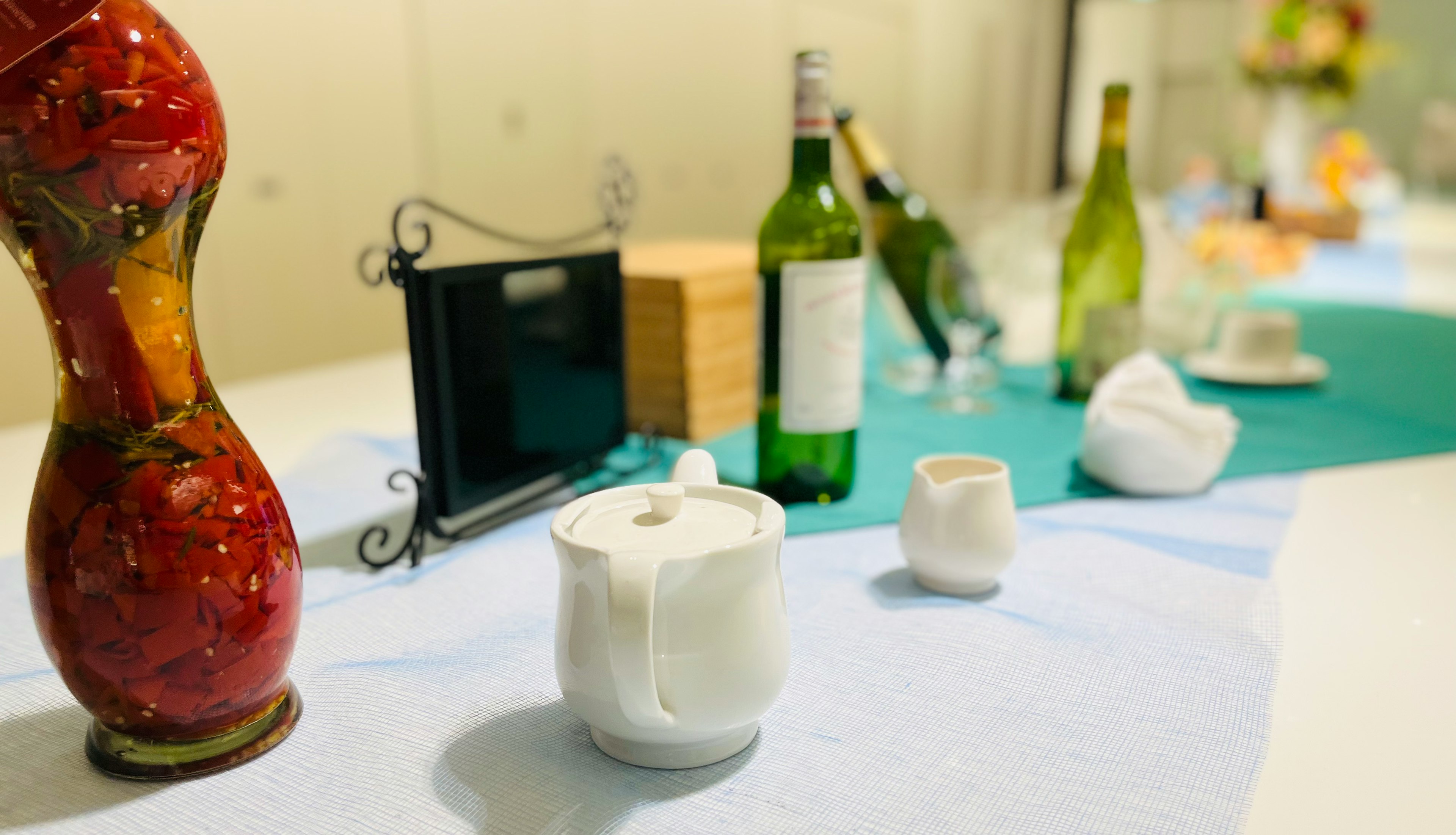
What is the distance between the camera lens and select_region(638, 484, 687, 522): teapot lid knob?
0.41 meters

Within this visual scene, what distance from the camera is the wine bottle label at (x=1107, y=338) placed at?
42.2 inches

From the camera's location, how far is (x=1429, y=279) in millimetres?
1936

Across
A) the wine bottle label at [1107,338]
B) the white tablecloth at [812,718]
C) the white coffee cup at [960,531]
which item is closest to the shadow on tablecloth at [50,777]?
the white tablecloth at [812,718]

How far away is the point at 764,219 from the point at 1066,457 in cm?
39

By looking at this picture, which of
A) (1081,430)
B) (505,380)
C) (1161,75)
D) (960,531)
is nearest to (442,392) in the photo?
(505,380)

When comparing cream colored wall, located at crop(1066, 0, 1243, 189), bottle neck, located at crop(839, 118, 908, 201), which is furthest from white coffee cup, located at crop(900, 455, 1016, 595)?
cream colored wall, located at crop(1066, 0, 1243, 189)

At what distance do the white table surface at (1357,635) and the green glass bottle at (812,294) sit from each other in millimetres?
337

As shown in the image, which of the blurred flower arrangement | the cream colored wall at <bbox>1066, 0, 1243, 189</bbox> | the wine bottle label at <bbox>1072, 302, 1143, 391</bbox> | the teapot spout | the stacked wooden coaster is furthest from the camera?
the cream colored wall at <bbox>1066, 0, 1243, 189</bbox>

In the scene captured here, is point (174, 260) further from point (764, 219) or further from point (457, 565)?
point (764, 219)

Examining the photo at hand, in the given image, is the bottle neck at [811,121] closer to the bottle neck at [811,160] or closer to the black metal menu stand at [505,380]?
the bottle neck at [811,160]

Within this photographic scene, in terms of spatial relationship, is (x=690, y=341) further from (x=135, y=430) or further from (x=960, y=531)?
(x=135, y=430)

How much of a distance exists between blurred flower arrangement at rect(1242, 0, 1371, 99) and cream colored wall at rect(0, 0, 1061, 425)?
1102mm

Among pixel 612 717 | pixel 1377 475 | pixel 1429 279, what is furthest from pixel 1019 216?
pixel 1429 279

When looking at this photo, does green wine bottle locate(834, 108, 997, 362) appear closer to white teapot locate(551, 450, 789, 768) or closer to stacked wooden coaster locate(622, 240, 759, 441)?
stacked wooden coaster locate(622, 240, 759, 441)
